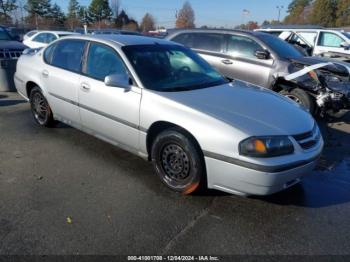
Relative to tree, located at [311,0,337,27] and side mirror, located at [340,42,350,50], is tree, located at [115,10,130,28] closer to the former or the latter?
tree, located at [311,0,337,27]

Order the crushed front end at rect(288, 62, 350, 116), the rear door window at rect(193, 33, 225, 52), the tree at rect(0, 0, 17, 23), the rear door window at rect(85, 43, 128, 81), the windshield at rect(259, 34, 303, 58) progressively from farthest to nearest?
the tree at rect(0, 0, 17, 23), the rear door window at rect(193, 33, 225, 52), the windshield at rect(259, 34, 303, 58), the crushed front end at rect(288, 62, 350, 116), the rear door window at rect(85, 43, 128, 81)

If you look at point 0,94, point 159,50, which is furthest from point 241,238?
point 0,94

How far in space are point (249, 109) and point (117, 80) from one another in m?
1.49

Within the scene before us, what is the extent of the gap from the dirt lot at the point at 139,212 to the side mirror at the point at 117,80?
1.08m

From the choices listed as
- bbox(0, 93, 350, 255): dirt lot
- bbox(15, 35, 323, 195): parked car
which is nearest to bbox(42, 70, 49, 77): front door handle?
bbox(15, 35, 323, 195): parked car

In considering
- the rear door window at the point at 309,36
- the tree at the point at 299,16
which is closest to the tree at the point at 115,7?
the tree at the point at 299,16

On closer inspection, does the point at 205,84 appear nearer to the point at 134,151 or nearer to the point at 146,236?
the point at 134,151

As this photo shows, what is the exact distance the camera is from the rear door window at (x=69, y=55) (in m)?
4.44

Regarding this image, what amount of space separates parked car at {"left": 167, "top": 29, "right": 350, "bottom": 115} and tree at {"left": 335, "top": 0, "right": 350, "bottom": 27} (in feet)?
214

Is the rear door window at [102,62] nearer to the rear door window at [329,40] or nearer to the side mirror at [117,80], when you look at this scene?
the side mirror at [117,80]

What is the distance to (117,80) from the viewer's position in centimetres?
362

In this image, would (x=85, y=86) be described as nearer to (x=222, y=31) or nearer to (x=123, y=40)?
(x=123, y=40)

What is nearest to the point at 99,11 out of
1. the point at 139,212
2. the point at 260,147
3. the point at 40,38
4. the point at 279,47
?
the point at 40,38

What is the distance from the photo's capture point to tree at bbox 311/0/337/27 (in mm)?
62594
